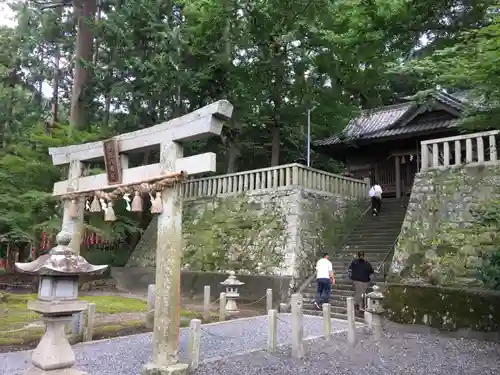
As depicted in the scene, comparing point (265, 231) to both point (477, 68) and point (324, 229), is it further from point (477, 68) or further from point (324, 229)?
point (477, 68)

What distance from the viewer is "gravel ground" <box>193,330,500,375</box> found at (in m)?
6.34

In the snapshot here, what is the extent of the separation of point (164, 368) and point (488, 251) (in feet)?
26.7

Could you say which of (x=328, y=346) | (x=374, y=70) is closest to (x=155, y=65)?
(x=374, y=70)

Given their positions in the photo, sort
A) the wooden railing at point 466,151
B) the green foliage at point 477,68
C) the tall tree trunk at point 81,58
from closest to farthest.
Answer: the green foliage at point 477,68 < the wooden railing at point 466,151 < the tall tree trunk at point 81,58

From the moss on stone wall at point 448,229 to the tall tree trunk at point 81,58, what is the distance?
13107 mm

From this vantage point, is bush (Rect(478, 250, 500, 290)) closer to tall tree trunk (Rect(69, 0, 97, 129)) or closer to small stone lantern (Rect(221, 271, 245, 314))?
small stone lantern (Rect(221, 271, 245, 314))

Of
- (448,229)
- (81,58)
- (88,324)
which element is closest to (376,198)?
(448,229)

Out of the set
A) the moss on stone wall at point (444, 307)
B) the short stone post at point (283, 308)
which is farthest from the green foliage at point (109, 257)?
the moss on stone wall at point (444, 307)

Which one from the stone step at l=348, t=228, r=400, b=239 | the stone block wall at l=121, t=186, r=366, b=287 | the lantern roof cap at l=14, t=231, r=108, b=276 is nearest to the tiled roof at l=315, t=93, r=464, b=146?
the stone block wall at l=121, t=186, r=366, b=287

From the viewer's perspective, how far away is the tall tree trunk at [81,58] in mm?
17739

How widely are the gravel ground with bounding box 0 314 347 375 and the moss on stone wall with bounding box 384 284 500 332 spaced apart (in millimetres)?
1430

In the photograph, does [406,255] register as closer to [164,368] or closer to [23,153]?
[164,368]

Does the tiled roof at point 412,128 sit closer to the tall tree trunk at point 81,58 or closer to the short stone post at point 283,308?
the short stone post at point 283,308

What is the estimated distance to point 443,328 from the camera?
942 centimetres
